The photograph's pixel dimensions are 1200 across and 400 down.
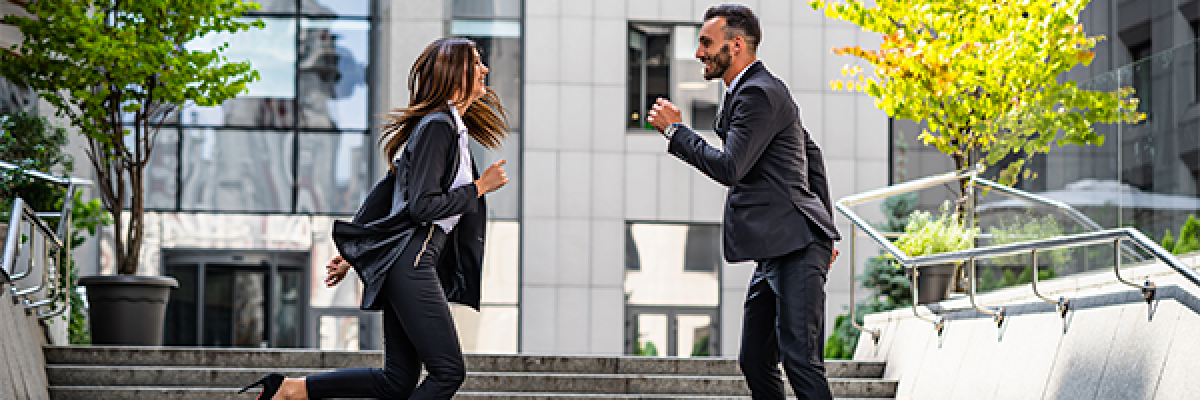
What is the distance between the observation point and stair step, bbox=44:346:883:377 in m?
7.77

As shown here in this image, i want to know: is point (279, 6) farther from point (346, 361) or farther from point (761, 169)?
point (761, 169)

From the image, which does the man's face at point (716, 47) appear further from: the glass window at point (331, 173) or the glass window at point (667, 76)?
the glass window at point (331, 173)

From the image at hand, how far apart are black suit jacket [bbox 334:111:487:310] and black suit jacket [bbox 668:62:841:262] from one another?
0.77m

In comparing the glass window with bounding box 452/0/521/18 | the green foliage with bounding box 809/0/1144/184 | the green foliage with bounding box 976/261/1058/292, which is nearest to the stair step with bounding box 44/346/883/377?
the green foliage with bounding box 976/261/1058/292

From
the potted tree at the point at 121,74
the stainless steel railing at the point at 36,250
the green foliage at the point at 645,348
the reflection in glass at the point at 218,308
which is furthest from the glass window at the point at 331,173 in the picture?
the stainless steel railing at the point at 36,250

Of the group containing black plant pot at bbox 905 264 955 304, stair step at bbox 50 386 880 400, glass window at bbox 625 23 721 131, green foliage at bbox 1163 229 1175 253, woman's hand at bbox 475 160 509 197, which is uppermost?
glass window at bbox 625 23 721 131

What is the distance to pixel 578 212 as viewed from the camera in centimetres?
1833

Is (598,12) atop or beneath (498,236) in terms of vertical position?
atop

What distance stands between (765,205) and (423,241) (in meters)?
1.20

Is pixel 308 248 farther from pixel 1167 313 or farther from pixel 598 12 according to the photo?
pixel 1167 313

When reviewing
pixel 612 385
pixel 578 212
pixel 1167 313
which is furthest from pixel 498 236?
pixel 1167 313

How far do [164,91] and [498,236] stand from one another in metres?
8.34

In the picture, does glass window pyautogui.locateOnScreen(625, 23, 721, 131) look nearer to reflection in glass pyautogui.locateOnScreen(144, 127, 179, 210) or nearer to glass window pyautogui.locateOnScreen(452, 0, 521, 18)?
glass window pyautogui.locateOnScreen(452, 0, 521, 18)

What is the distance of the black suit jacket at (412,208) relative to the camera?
4082 mm
